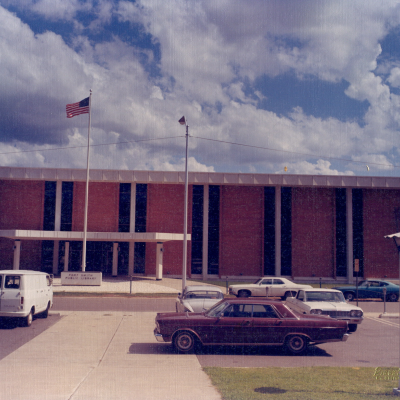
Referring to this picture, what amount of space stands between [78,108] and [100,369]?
76.7 feet

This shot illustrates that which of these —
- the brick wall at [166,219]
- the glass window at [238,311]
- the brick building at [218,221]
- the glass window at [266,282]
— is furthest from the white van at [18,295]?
the brick wall at [166,219]

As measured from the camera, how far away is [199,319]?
10.9 metres

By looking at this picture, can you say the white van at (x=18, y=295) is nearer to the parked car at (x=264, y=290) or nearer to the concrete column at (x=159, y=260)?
the parked car at (x=264, y=290)

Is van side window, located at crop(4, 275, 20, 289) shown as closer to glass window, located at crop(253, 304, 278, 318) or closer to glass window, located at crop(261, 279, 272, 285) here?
glass window, located at crop(253, 304, 278, 318)

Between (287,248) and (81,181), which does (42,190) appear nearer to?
(81,181)

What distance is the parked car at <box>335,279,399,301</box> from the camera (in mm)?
25094

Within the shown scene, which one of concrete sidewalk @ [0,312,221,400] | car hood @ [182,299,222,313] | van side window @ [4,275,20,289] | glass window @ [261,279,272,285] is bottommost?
concrete sidewalk @ [0,312,221,400]

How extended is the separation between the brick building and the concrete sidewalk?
2499 cm

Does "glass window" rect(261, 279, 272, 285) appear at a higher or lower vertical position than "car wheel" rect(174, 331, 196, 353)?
higher

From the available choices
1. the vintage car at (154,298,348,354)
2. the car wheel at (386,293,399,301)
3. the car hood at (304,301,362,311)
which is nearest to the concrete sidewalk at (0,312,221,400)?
the vintage car at (154,298,348,354)

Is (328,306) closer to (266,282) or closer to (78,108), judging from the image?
(266,282)

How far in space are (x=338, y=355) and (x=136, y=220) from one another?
1136 inches

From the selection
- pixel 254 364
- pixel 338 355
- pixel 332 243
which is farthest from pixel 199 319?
pixel 332 243

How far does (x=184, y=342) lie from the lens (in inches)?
424
